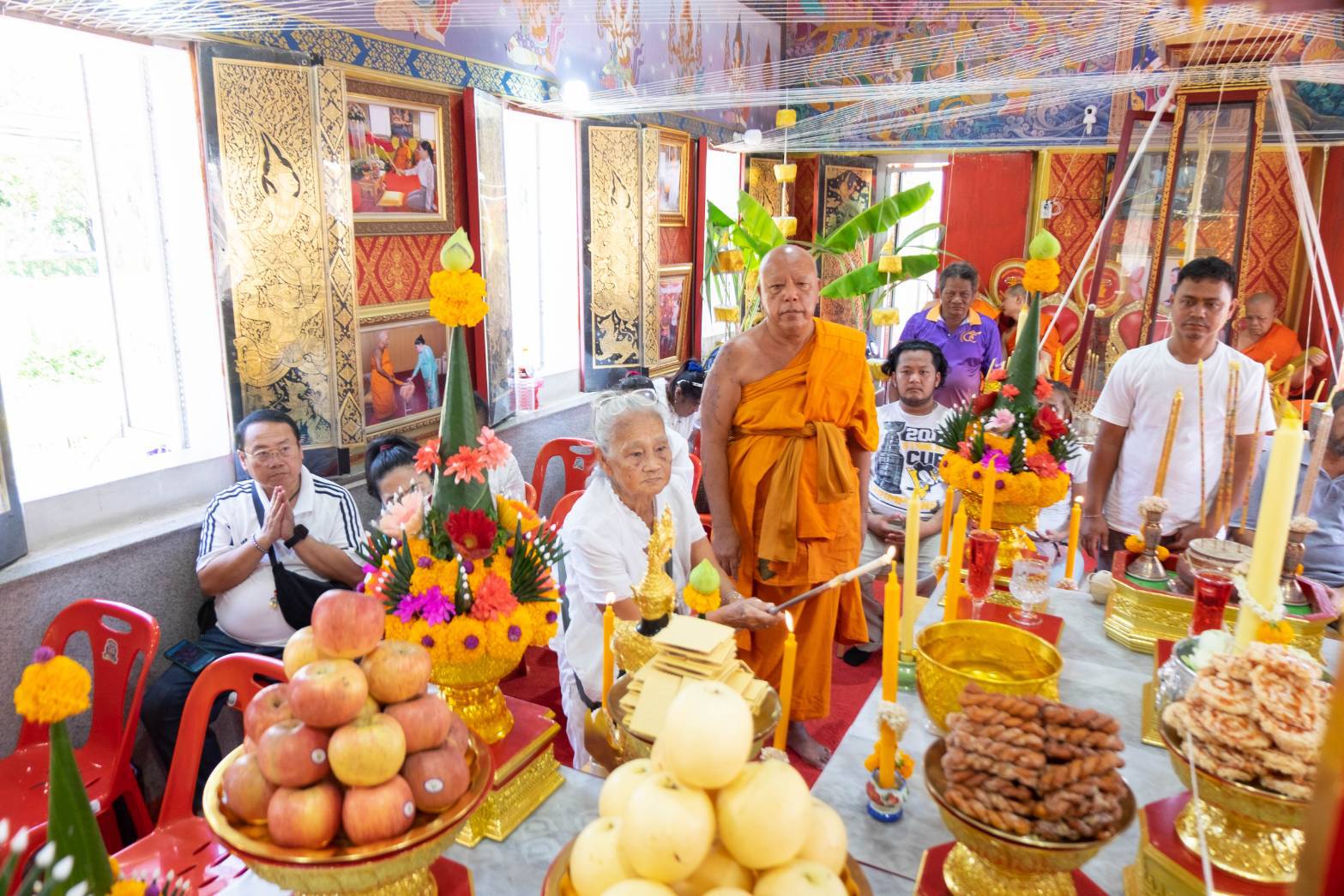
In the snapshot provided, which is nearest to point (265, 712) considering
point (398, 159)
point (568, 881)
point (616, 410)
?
point (568, 881)

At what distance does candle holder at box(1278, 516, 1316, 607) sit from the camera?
188 cm

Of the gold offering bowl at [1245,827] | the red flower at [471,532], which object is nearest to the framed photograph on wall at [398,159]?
the red flower at [471,532]

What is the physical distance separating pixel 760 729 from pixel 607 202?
4.98 meters

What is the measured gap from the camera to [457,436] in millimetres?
1562

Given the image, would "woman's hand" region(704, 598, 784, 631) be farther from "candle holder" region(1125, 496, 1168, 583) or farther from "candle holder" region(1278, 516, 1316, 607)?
"candle holder" region(1278, 516, 1316, 607)

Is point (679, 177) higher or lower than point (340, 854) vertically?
higher

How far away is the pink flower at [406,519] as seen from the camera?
5.19 feet

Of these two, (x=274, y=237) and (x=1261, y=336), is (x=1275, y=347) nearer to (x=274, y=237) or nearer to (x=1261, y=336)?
(x=1261, y=336)

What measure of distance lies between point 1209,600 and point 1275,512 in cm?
79

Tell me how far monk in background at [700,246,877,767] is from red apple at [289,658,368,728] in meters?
2.10

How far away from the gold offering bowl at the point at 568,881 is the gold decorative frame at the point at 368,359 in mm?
3080

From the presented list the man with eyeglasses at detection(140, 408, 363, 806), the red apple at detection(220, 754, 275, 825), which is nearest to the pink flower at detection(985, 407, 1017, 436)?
the red apple at detection(220, 754, 275, 825)

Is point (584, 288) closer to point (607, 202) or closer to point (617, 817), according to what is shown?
point (607, 202)

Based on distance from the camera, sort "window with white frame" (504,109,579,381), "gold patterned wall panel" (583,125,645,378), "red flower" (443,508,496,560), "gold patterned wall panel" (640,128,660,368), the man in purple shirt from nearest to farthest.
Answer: "red flower" (443,508,496,560)
the man in purple shirt
"window with white frame" (504,109,579,381)
"gold patterned wall panel" (583,125,645,378)
"gold patterned wall panel" (640,128,660,368)
